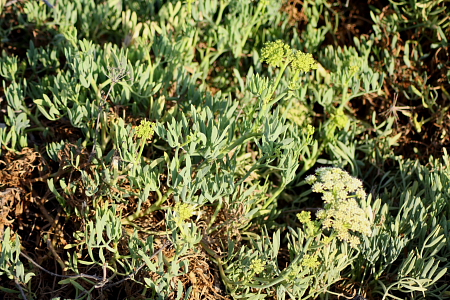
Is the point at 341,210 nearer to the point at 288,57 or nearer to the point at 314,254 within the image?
the point at 314,254

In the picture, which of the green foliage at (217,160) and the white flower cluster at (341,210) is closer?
the white flower cluster at (341,210)

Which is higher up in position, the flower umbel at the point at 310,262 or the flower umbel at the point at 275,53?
the flower umbel at the point at 275,53

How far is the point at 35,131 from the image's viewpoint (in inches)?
101

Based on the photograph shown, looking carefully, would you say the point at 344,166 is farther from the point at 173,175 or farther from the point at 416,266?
the point at 173,175

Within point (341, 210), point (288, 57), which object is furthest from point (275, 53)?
point (341, 210)

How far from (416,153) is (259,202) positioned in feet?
3.08

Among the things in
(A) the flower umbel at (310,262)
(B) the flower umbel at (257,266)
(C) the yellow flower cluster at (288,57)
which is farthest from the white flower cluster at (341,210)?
(C) the yellow flower cluster at (288,57)

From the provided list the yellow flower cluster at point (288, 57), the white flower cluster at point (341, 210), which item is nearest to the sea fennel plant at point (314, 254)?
the white flower cluster at point (341, 210)

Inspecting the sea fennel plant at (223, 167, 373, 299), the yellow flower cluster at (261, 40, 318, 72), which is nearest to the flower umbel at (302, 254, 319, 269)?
the sea fennel plant at (223, 167, 373, 299)

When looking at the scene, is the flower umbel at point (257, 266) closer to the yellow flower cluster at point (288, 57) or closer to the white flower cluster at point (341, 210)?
the white flower cluster at point (341, 210)

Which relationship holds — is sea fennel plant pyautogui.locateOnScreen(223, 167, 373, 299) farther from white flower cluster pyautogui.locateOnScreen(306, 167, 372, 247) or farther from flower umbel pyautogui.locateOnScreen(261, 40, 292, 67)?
flower umbel pyautogui.locateOnScreen(261, 40, 292, 67)

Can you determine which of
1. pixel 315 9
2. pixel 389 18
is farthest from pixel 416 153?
pixel 315 9

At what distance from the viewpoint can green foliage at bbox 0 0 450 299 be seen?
192 centimetres

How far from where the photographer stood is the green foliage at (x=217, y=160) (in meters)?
1.92
